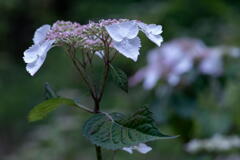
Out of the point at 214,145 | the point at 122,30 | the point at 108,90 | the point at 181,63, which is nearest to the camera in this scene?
the point at 122,30

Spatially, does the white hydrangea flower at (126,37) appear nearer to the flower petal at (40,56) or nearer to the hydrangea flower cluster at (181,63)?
the flower petal at (40,56)

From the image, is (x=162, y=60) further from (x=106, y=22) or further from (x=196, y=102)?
(x=106, y=22)

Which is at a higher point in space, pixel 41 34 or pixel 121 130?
pixel 41 34

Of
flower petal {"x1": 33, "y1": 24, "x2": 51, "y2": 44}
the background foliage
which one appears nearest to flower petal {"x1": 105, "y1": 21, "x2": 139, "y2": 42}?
flower petal {"x1": 33, "y1": 24, "x2": 51, "y2": 44}

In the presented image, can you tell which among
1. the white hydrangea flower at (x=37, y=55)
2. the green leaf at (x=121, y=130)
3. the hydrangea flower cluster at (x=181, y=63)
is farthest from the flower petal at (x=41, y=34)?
the hydrangea flower cluster at (x=181, y=63)

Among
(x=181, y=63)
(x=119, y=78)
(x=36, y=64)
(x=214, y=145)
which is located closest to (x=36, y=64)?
(x=36, y=64)

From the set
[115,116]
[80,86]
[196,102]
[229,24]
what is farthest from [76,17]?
[115,116]

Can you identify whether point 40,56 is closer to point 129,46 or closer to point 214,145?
point 129,46
